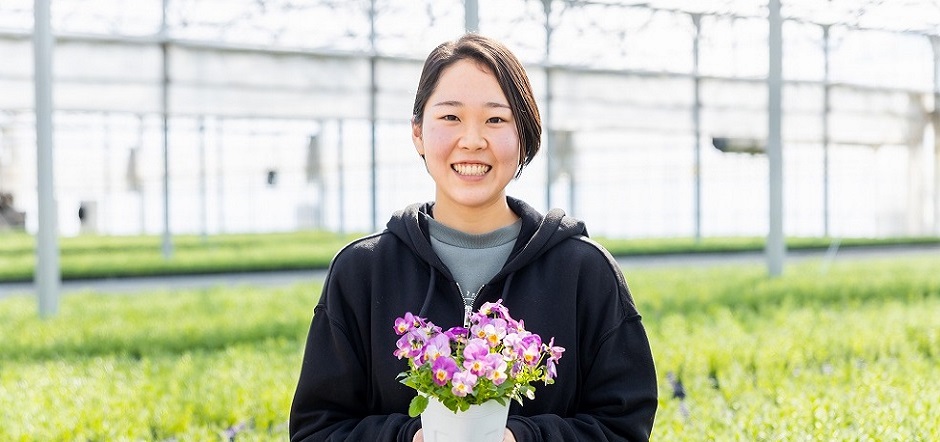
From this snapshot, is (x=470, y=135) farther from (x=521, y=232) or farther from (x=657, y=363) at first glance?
(x=657, y=363)

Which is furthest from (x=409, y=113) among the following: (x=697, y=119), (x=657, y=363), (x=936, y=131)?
(x=936, y=131)

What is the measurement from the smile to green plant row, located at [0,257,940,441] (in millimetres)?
1794

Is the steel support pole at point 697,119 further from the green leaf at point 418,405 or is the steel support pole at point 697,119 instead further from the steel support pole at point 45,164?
the green leaf at point 418,405

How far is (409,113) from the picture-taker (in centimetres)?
602

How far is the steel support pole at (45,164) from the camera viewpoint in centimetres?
690

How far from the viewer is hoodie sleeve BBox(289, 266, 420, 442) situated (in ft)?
4.81

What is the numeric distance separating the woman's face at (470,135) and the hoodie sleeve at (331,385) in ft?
0.93

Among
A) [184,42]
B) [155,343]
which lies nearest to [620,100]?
[184,42]

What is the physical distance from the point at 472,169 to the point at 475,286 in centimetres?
21

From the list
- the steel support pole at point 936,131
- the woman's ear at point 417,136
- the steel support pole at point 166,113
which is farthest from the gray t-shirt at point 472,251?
the steel support pole at point 936,131

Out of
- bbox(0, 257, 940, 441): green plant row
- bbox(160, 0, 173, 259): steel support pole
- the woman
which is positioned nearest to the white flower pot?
the woman

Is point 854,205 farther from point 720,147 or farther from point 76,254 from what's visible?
point 76,254

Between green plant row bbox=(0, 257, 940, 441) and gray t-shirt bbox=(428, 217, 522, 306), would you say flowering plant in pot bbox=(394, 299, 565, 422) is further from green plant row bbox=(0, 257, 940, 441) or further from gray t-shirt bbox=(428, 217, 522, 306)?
green plant row bbox=(0, 257, 940, 441)

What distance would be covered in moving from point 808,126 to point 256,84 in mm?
9335
